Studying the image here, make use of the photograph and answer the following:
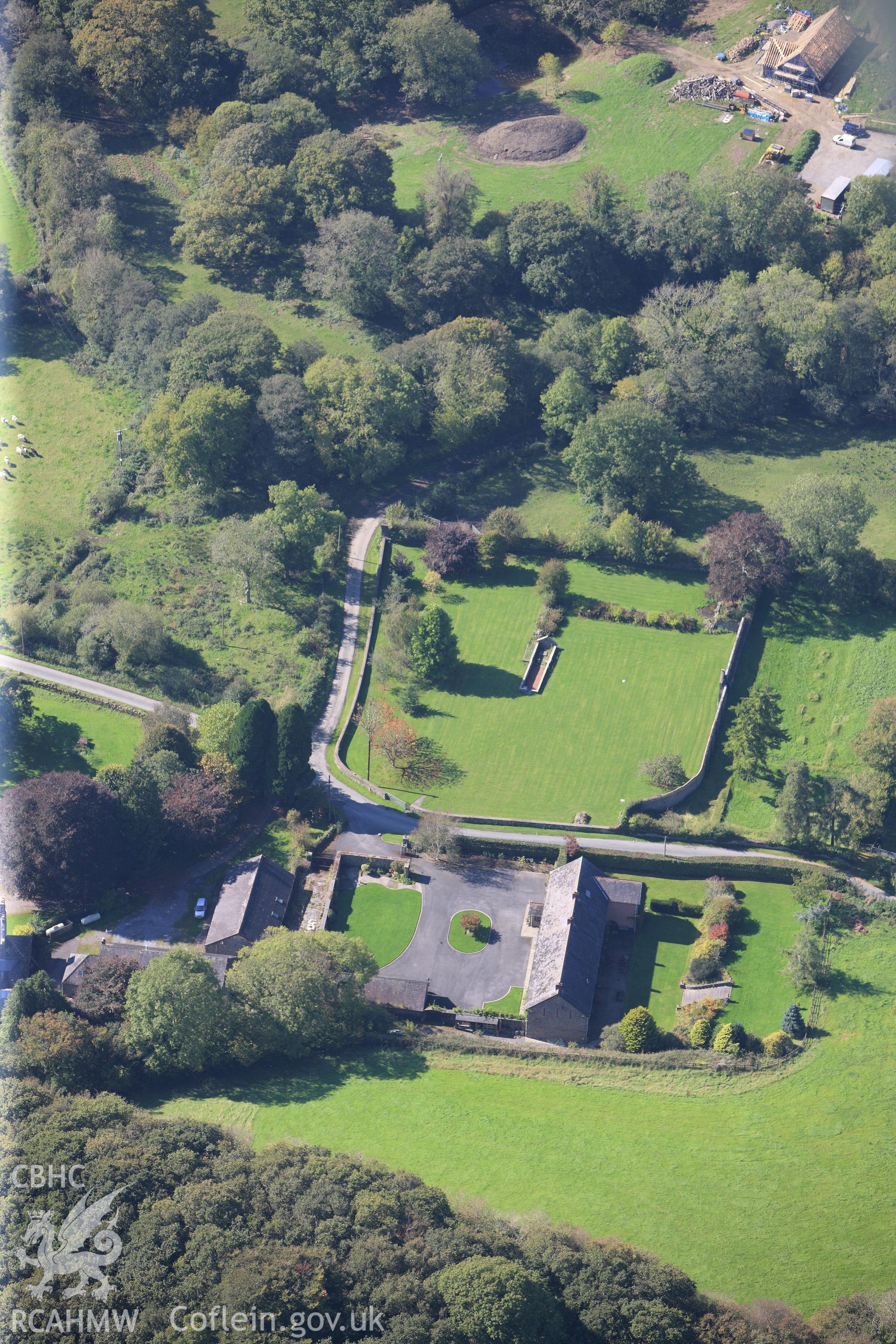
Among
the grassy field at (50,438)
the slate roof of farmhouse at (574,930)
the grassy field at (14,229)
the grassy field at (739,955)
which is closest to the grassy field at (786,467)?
the grassy field at (739,955)

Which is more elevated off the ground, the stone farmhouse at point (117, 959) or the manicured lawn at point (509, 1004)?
the manicured lawn at point (509, 1004)

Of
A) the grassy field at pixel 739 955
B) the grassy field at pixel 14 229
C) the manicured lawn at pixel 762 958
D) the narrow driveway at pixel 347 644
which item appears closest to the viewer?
the manicured lawn at pixel 762 958

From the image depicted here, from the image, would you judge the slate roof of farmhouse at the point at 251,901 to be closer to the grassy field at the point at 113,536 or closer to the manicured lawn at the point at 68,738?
the manicured lawn at the point at 68,738

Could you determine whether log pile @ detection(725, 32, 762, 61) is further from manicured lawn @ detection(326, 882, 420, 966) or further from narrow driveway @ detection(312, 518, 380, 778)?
manicured lawn @ detection(326, 882, 420, 966)

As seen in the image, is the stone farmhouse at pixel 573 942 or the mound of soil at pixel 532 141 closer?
the stone farmhouse at pixel 573 942

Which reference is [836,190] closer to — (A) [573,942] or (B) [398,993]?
(A) [573,942]

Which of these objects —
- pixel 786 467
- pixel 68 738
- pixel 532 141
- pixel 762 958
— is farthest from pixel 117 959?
pixel 532 141
